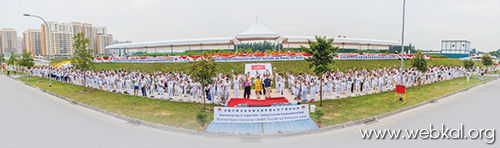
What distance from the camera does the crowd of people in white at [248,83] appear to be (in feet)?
46.4

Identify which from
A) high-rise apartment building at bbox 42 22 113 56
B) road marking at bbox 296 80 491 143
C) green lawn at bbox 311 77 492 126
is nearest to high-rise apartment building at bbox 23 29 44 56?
high-rise apartment building at bbox 42 22 113 56

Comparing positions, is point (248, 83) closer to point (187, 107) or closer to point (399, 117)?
point (187, 107)

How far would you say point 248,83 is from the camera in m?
14.1

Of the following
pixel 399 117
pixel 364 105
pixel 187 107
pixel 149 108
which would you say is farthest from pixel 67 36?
pixel 399 117

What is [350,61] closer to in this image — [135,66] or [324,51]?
[324,51]

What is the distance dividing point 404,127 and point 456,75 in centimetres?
2402

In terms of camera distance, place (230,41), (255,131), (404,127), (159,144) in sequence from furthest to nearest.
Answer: (230,41) → (404,127) → (255,131) → (159,144)

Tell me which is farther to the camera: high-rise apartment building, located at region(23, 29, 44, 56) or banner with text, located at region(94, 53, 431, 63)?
high-rise apartment building, located at region(23, 29, 44, 56)

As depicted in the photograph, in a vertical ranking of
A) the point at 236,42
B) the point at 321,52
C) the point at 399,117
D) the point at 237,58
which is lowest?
the point at 399,117

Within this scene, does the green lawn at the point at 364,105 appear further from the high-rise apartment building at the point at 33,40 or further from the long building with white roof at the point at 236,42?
the high-rise apartment building at the point at 33,40

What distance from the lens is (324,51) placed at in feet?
40.9

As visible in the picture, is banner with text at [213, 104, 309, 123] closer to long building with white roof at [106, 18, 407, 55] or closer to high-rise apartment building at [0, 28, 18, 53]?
long building with white roof at [106, 18, 407, 55]

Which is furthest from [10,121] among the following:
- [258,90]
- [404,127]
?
[404,127]

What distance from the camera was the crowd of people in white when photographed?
1414 cm
